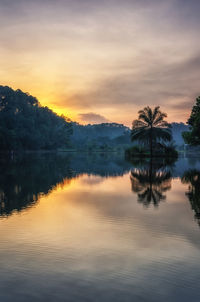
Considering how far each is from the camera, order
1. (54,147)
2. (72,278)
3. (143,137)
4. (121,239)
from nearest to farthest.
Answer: (72,278) < (121,239) < (143,137) < (54,147)

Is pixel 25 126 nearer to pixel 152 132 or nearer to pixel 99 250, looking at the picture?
pixel 152 132

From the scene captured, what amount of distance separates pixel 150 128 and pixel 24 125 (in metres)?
67.0

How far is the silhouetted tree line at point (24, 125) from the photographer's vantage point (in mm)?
106863


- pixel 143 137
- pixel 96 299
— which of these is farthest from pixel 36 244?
pixel 143 137

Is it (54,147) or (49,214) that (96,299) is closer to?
(49,214)

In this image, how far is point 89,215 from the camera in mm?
13094

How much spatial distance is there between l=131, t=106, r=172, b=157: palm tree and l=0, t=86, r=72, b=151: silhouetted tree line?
44.7 m

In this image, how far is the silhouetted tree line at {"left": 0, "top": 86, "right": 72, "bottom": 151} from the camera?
10686 centimetres

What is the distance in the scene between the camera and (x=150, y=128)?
72.3 meters

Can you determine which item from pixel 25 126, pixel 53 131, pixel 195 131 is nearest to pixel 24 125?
pixel 25 126

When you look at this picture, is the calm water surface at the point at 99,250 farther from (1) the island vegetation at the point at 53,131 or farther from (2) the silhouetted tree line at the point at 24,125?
(2) the silhouetted tree line at the point at 24,125

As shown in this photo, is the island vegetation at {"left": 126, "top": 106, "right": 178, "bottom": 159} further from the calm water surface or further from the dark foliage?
the calm water surface

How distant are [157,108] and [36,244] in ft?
217

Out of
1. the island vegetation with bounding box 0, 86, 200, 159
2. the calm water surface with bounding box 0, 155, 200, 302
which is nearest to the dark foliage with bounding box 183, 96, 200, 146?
the island vegetation with bounding box 0, 86, 200, 159
